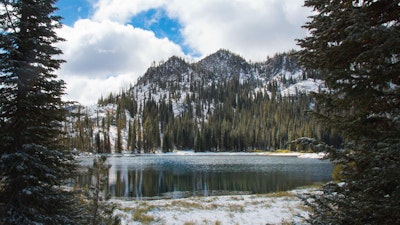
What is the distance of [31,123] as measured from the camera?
9266mm

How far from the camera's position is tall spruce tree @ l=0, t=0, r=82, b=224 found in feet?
28.0

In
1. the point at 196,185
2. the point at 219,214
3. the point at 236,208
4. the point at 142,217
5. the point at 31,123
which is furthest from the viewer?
the point at 196,185

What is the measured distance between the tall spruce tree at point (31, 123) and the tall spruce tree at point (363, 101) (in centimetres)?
776

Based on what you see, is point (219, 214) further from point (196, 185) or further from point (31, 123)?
point (196, 185)

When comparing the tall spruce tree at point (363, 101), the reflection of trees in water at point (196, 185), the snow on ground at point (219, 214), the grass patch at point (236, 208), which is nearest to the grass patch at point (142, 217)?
the snow on ground at point (219, 214)

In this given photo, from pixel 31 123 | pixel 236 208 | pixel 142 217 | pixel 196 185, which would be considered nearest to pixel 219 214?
pixel 236 208

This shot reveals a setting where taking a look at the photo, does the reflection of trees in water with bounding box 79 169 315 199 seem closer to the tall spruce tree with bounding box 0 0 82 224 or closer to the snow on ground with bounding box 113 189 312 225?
the snow on ground with bounding box 113 189 312 225

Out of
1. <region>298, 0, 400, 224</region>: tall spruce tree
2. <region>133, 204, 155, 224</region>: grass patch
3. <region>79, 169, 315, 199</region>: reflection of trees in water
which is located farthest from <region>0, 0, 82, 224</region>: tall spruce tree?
<region>79, 169, 315, 199</region>: reflection of trees in water

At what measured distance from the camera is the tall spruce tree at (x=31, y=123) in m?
8.54

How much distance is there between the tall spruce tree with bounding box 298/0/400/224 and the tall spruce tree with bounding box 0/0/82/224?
776cm

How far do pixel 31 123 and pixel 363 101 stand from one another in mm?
9298

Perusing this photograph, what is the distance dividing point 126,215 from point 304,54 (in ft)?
42.8

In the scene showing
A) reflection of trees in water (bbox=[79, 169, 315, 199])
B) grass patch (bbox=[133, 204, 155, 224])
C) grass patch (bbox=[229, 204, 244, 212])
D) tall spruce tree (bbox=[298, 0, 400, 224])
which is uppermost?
tall spruce tree (bbox=[298, 0, 400, 224])

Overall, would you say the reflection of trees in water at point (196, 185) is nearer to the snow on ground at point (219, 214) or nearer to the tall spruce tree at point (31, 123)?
the snow on ground at point (219, 214)
